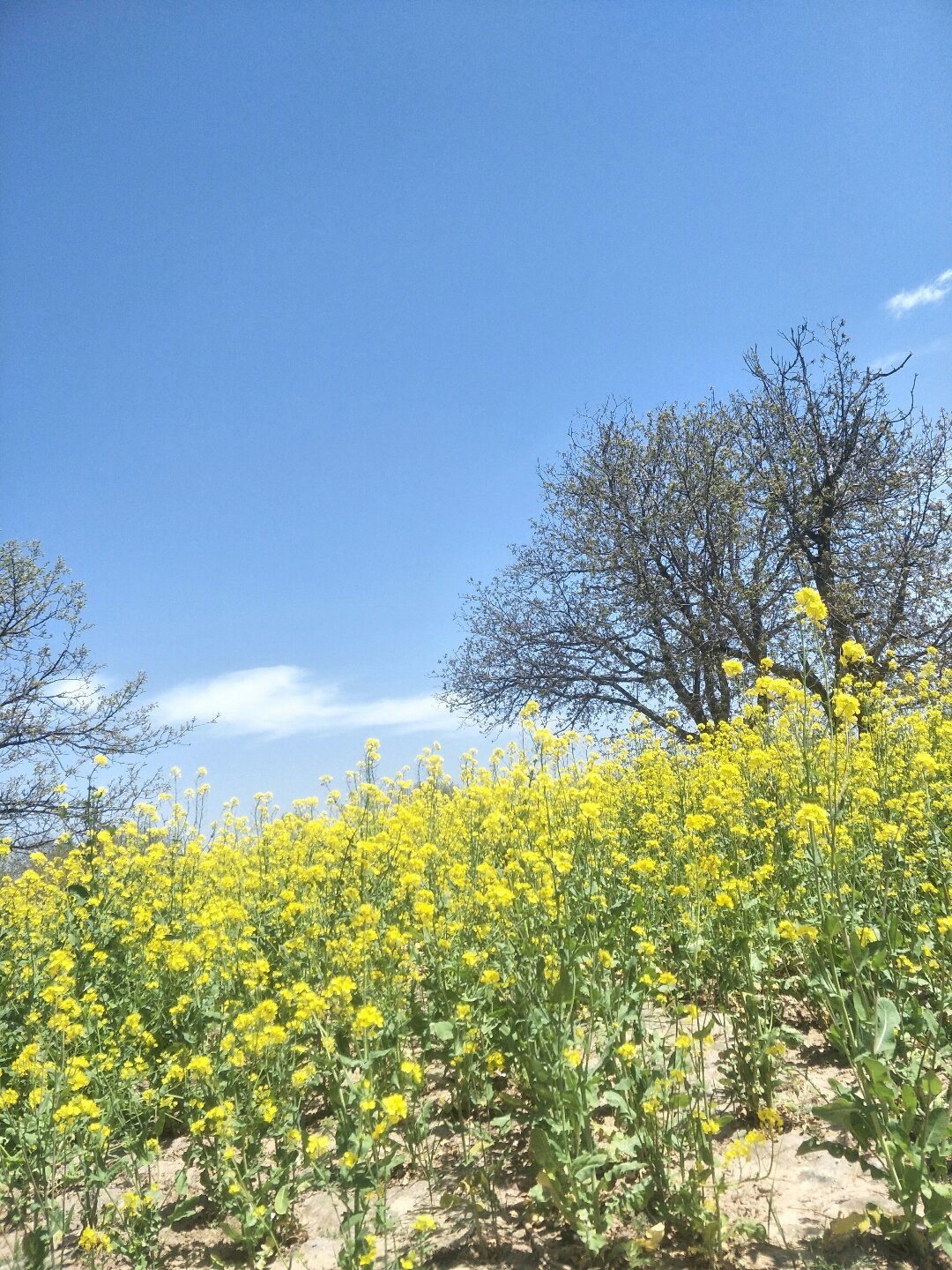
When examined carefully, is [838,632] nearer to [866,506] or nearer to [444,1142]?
[866,506]

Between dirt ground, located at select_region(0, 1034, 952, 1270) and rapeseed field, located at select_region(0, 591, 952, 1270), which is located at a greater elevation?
rapeseed field, located at select_region(0, 591, 952, 1270)

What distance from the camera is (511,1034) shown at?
3100mm

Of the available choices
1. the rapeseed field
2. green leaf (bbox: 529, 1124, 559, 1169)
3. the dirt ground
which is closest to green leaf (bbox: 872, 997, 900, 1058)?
the rapeseed field

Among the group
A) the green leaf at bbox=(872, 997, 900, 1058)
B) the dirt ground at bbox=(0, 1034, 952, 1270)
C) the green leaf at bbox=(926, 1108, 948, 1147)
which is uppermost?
the green leaf at bbox=(872, 997, 900, 1058)

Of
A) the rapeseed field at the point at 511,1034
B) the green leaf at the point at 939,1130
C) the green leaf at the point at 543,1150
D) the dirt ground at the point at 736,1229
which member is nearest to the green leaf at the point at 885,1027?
the rapeseed field at the point at 511,1034

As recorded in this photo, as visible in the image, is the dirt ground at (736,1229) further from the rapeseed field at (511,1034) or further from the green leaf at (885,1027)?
the green leaf at (885,1027)

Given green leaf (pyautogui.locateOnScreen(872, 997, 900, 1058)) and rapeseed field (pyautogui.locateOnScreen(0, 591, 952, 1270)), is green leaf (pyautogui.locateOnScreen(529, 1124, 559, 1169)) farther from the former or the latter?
green leaf (pyautogui.locateOnScreen(872, 997, 900, 1058))

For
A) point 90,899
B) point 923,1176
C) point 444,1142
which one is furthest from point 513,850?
point 90,899

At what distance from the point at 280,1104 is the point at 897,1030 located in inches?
99.9

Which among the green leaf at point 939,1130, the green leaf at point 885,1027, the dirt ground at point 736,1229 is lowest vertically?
the dirt ground at point 736,1229

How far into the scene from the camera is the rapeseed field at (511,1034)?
2623 mm

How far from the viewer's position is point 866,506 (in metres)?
17.0

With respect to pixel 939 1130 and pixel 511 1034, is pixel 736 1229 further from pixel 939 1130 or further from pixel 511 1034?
pixel 511 1034

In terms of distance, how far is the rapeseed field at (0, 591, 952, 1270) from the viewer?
262 cm
